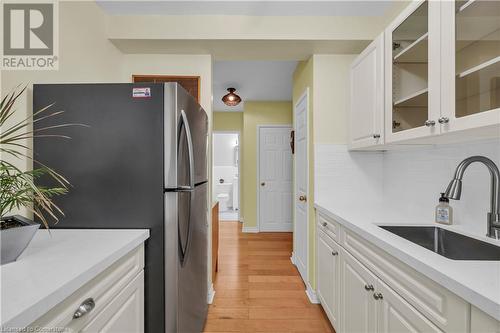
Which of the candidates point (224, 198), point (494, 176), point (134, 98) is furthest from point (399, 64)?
point (224, 198)

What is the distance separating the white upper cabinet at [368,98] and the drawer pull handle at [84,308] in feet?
6.01

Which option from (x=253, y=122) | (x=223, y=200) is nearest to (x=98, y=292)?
(x=253, y=122)

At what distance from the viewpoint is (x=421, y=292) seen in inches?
36.4

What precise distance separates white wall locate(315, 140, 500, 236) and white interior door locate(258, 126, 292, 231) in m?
2.53

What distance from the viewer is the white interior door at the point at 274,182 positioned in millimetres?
4910

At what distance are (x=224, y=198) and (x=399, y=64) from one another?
5756mm

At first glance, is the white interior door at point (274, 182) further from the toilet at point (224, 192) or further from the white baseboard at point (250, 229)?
the toilet at point (224, 192)

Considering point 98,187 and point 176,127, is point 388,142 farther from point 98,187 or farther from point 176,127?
point 98,187

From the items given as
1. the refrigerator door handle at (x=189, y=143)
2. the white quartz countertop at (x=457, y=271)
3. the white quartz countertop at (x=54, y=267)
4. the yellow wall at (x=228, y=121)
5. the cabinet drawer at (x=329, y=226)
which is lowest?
the cabinet drawer at (x=329, y=226)

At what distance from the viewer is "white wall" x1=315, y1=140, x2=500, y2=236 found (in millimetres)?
1384

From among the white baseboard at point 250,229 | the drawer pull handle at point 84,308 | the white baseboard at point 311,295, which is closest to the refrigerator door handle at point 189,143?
the drawer pull handle at point 84,308

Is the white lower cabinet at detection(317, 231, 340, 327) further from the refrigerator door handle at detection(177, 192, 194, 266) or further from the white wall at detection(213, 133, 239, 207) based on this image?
the white wall at detection(213, 133, 239, 207)

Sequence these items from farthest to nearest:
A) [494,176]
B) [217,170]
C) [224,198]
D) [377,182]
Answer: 1. [217,170]
2. [224,198]
3. [377,182]
4. [494,176]

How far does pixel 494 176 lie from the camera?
1.14 meters
